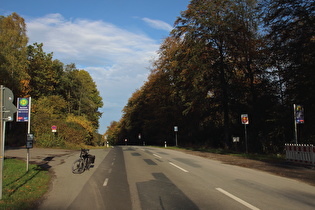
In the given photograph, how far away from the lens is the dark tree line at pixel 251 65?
19531 millimetres

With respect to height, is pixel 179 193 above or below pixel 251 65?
below

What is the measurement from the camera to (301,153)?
603 inches

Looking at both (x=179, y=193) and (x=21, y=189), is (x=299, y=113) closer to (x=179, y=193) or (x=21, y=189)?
(x=179, y=193)

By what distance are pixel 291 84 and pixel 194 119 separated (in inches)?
783

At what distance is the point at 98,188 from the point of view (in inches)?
342

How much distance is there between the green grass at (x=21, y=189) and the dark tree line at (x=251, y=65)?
60.4 feet

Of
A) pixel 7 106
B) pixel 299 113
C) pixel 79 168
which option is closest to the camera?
pixel 7 106

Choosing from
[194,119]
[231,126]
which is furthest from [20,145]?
[231,126]

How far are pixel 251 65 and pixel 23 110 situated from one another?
2424 centimetres

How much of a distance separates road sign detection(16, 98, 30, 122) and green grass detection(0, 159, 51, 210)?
2.40 m

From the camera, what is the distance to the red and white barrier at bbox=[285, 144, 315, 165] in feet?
47.2

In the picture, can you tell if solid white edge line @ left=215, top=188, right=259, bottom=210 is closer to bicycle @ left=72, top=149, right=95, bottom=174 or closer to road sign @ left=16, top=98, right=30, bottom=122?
bicycle @ left=72, top=149, right=95, bottom=174

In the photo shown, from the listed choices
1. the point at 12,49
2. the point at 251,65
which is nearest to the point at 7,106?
the point at 12,49

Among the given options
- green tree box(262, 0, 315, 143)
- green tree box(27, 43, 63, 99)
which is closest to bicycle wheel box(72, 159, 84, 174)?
green tree box(262, 0, 315, 143)
